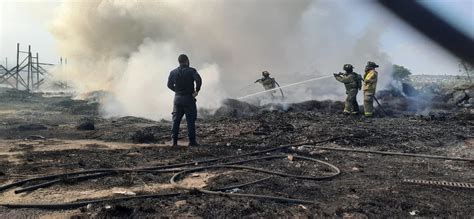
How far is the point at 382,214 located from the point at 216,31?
2122cm

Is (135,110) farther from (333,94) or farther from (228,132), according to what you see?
(333,94)

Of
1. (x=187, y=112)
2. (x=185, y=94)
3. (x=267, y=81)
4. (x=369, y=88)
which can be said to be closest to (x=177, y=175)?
(x=187, y=112)

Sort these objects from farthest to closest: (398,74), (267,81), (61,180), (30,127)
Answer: (398,74) < (267,81) < (30,127) < (61,180)

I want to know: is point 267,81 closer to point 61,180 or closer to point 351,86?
point 351,86

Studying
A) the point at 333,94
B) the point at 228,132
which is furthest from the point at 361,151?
the point at 333,94

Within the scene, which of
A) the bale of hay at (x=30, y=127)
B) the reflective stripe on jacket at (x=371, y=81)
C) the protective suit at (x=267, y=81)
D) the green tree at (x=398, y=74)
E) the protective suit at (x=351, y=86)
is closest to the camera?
the bale of hay at (x=30, y=127)

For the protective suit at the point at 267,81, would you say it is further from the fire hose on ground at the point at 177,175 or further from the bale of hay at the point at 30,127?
the fire hose on ground at the point at 177,175

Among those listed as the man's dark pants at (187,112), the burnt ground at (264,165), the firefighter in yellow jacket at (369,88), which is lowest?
the burnt ground at (264,165)

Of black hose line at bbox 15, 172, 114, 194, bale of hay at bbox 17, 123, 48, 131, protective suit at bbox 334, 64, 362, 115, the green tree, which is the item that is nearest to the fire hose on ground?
black hose line at bbox 15, 172, 114, 194

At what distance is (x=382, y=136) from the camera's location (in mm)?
9695

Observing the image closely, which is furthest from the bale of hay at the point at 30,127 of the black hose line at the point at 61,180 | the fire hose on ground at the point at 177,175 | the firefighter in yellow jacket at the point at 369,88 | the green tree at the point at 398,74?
the green tree at the point at 398,74

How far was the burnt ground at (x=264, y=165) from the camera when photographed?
14.7 feet

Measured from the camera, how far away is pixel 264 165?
6770mm

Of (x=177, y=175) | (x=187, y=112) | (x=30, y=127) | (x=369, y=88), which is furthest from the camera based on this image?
(x=369, y=88)
